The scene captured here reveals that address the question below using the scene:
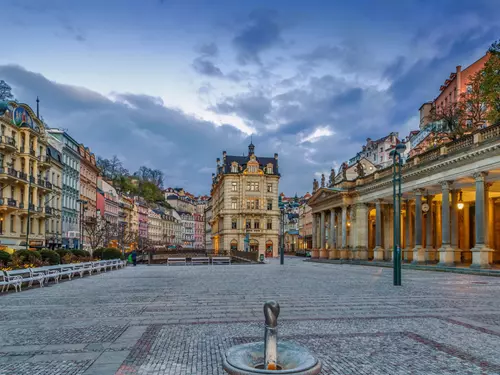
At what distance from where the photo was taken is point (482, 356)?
7.16m

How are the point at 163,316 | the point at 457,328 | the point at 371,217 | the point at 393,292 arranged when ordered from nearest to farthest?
the point at 457,328 < the point at 163,316 < the point at 393,292 < the point at 371,217

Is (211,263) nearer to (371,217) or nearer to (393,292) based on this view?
(371,217)

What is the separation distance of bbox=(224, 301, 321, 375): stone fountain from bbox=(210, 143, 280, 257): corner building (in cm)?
7919

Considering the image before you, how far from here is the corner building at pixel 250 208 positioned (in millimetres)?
87562

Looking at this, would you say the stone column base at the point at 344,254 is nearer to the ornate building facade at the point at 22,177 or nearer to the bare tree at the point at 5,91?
the ornate building facade at the point at 22,177

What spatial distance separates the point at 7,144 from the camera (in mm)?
43344

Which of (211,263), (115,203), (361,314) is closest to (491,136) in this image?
(361,314)

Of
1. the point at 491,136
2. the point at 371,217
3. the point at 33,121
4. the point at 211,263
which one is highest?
the point at 33,121

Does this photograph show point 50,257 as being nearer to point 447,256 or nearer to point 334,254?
point 447,256

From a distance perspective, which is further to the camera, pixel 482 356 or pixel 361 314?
pixel 361 314

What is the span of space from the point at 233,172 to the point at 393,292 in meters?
73.8

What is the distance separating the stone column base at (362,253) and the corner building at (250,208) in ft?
122

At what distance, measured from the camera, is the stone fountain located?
18.9 feet

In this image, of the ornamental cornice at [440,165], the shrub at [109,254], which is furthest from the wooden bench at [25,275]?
the ornamental cornice at [440,165]
